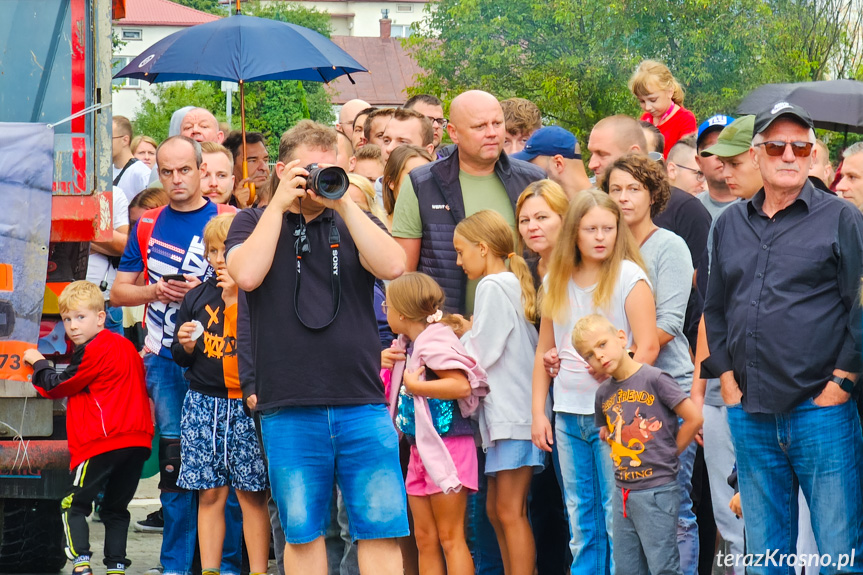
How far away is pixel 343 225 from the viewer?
4.59m

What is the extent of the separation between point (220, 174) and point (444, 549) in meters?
3.00

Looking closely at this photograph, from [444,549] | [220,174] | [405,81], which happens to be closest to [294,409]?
[444,549]

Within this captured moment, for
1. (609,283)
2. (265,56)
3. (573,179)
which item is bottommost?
(609,283)

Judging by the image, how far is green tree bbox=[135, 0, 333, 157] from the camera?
5666 centimetres

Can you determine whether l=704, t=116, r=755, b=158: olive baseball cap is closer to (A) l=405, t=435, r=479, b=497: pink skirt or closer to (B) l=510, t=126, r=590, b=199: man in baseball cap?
(B) l=510, t=126, r=590, b=199: man in baseball cap

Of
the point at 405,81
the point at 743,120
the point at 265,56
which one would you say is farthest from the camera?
the point at 405,81

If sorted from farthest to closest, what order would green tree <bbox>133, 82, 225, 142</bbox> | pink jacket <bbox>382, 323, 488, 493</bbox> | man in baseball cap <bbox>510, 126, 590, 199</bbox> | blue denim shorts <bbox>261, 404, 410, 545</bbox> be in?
green tree <bbox>133, 82, 225, 142</bbox> → man in baseball cap <bbox>510, 126, 590, 199</bbox> → pink jacket <bbox>382, 323, 488, 493</bbox> → blue denim shorts <bbox>261, 404, 410, 545</bbox>

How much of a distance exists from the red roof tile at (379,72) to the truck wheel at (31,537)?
8203 centimetres

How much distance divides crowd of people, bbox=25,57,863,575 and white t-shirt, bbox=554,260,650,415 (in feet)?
0.04

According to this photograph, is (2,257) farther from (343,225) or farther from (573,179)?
(573,179)

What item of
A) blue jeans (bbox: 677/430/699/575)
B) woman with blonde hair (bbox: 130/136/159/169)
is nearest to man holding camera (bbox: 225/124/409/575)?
blue jeans (bbox: 677/430/699/575)

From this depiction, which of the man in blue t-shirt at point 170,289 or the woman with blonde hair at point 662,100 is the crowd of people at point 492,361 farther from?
the woman with blonde hair at point 662,100

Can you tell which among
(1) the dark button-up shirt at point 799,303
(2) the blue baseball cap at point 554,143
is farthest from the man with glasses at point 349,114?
(1) the dark button-up shirt at point 799,303

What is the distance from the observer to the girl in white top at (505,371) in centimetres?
531
